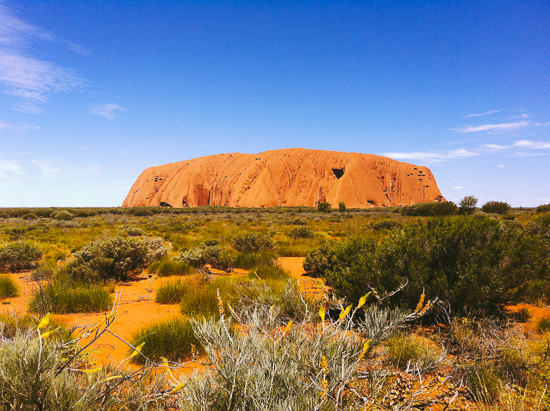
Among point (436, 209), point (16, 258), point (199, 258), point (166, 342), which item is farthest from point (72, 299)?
point (436, 209)

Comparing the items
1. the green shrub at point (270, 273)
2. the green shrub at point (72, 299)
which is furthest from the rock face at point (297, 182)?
the green shrub at point (72, 299)

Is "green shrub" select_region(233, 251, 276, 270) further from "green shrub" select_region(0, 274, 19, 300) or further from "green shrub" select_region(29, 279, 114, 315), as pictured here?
"green shrub" select_region(0, 274, 19, 300)

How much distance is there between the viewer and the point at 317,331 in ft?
8.14

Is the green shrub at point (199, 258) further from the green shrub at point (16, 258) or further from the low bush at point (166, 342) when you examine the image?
the low bush at point (166, 342)

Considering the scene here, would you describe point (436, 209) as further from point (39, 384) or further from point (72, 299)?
point (39, 384)

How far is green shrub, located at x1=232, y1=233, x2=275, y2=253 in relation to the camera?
10898 millimetres

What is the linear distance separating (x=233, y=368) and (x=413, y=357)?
2.30 m

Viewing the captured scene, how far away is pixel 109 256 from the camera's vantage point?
7.59m

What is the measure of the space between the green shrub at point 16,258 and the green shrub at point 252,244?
252 inches

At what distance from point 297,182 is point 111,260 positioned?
74059 millimetres

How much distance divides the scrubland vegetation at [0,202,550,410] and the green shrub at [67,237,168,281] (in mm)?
38

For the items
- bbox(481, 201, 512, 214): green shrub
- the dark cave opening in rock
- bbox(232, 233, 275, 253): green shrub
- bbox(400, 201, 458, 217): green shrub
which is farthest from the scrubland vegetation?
the dark cave opening in rock

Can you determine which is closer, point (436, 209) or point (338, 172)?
point (436, 209)

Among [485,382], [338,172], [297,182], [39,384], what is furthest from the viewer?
[338,172]
